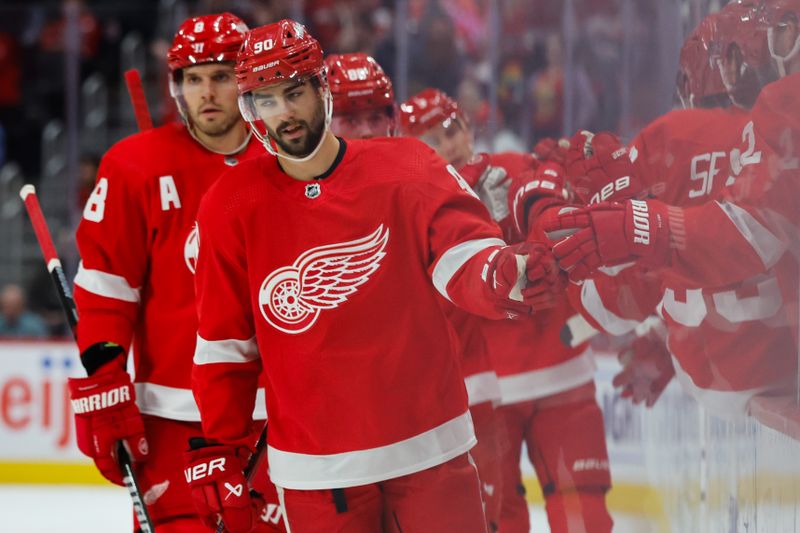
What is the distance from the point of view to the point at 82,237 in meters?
2.49

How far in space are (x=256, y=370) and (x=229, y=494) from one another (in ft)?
0.72

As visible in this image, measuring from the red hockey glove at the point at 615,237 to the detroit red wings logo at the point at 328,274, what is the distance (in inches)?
12.6

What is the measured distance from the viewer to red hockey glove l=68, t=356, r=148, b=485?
2.40 m

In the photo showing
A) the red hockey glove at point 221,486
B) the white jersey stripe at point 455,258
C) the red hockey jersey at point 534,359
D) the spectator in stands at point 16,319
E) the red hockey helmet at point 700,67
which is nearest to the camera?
the white jersey stripe at point 455,258

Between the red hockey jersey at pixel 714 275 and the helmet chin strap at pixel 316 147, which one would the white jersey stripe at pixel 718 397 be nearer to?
the red hockey jersey at pixel 714 275

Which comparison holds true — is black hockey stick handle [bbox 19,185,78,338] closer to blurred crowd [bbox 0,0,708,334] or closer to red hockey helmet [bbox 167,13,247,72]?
red hockey helmet [bbox 167,13,247,72]

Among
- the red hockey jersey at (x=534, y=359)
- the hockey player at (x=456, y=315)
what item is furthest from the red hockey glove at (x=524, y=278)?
the red hockey jersey at (x=534, y=359)

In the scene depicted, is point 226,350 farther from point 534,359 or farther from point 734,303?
point 534,359

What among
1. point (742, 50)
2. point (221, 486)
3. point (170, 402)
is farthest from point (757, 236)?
point (170, 402)

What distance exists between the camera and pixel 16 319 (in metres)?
5.63

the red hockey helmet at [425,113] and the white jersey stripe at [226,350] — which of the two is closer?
the white jersey stripe at [226,350]

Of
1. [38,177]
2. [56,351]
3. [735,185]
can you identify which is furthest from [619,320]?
[38,177]

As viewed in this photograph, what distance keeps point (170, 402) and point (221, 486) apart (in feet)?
1.65

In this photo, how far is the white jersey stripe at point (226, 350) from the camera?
1977 mm
